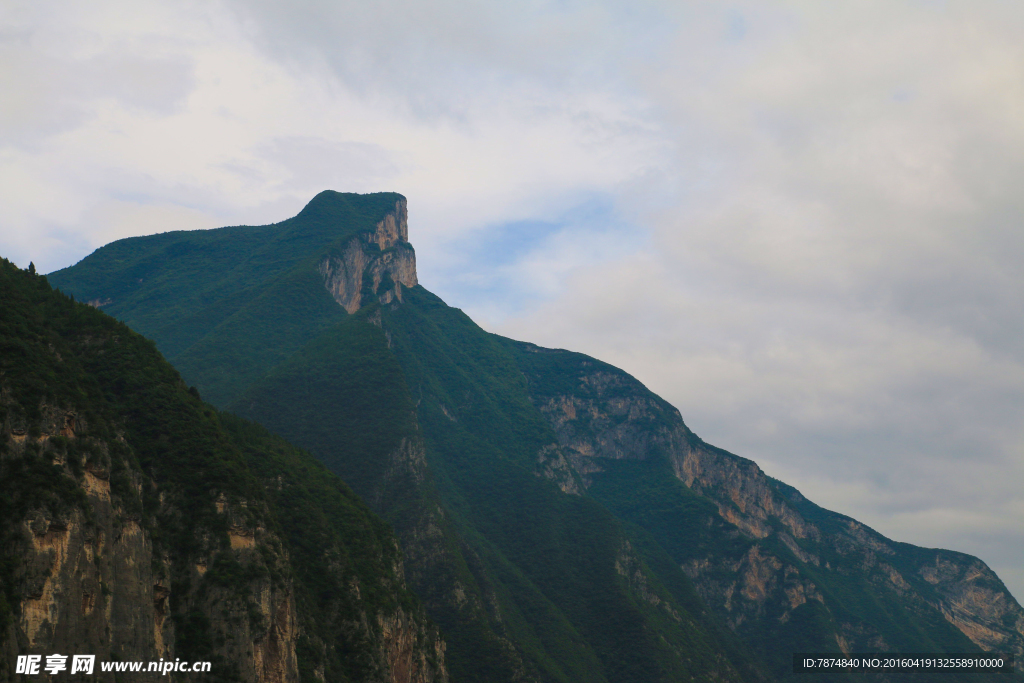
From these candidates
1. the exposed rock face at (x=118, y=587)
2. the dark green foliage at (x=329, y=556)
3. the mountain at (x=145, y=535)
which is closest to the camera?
the exposed rock face at (x=118, y=587)

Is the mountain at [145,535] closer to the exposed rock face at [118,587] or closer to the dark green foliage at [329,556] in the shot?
the exposed rock face at [118,587]

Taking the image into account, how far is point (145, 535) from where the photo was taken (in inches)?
3757

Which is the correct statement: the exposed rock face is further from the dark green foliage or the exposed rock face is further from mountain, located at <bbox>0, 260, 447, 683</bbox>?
the dark green foliage

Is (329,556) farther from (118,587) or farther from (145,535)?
(118,587)

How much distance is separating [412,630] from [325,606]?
977 inches

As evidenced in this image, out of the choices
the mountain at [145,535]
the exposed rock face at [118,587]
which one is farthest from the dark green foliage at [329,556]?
the exposed rock face at [118,587]

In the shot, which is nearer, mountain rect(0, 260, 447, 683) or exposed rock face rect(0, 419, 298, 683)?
exposed rock face rect(0, 419, 298, 683)

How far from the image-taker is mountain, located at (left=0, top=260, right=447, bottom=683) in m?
79.7

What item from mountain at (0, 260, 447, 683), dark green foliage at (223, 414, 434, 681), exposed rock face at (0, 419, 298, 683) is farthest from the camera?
dark green foliage at (223, 414, 434, 681)

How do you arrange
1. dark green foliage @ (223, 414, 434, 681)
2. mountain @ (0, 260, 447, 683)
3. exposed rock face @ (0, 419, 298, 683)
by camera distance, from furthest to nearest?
dark green foliage @ (223, 414, 434, 681), mountain @ (0, 260, 447, 683), exposed rock face @ (0, 419, 298, 683)

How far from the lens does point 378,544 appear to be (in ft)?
527

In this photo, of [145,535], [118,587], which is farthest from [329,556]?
[118,587]

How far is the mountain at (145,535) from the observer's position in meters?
79.7

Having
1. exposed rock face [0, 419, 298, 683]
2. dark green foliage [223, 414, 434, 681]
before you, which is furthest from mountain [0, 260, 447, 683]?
dark green foliage [223, 414, 434, 681]
